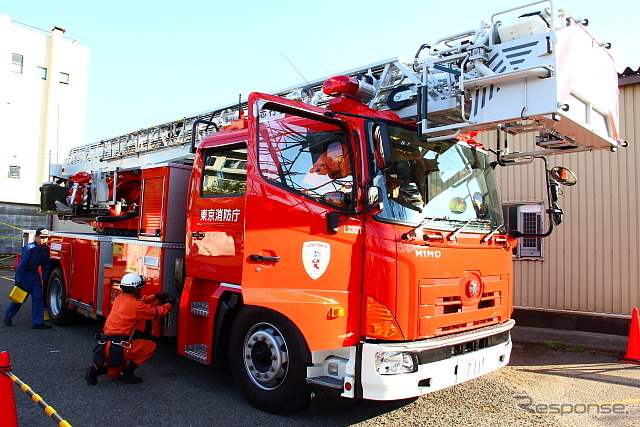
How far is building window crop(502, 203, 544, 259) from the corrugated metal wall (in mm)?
120

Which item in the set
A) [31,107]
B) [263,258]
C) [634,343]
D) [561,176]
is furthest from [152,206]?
[31,107]

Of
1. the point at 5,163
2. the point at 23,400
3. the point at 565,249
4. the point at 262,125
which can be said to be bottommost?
the point at 23,400

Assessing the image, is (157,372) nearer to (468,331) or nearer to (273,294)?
(273,294)

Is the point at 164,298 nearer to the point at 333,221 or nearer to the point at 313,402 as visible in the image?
the point at 313,402

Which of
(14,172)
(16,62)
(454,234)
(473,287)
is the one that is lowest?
(473,287)

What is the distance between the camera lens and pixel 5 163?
23.2 meters

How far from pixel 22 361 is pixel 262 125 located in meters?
4.26

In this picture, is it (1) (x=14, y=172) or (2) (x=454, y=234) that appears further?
(1) (x=14, y=172)

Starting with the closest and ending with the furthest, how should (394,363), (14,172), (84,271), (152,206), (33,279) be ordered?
(394,363), (152,206), (84,271), (33,279), (14,172)

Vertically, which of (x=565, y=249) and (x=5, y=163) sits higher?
(x=5, y=163)

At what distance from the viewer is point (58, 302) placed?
27.4 ft

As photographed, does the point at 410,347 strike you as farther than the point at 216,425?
No

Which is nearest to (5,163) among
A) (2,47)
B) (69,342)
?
(2,47)

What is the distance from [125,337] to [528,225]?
257 inches
